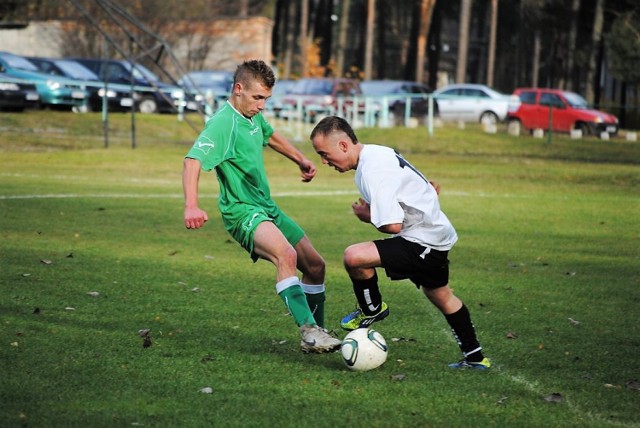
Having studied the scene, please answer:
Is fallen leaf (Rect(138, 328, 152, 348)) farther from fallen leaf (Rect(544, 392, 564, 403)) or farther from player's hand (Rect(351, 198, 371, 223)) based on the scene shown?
fallen leaf (Rect(544, 392, 564, 403))

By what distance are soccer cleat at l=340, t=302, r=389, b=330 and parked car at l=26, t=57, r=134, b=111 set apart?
104ft

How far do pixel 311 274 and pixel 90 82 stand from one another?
1274 inches

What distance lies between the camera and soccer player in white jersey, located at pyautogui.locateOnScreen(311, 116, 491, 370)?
22.4 ft

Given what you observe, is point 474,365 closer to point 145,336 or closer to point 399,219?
point 399,219

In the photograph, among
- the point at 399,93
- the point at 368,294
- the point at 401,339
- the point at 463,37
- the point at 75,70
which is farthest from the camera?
the point at 463,37

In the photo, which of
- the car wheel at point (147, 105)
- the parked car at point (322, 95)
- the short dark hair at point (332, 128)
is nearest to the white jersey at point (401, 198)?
the short dark hair at point (332, 128)

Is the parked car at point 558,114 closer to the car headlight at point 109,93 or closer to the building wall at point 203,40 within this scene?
the car headlight at point 109,93

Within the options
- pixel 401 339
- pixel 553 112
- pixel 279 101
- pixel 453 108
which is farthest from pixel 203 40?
pixel 401 339

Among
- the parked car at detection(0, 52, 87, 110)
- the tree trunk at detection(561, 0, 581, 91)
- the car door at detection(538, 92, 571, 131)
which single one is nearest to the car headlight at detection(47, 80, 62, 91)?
the parked car at detection(0, 52, 87, 110)

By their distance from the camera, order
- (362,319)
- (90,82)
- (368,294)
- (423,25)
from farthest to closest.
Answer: (423,25)
(90,82)
(362,319)
(368,294)

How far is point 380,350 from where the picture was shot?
702cm

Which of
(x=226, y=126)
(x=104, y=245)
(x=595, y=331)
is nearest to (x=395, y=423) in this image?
(x=226, y=126)

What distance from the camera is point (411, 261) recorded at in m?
7.00

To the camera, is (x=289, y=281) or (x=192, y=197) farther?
(x=289, y=281)
